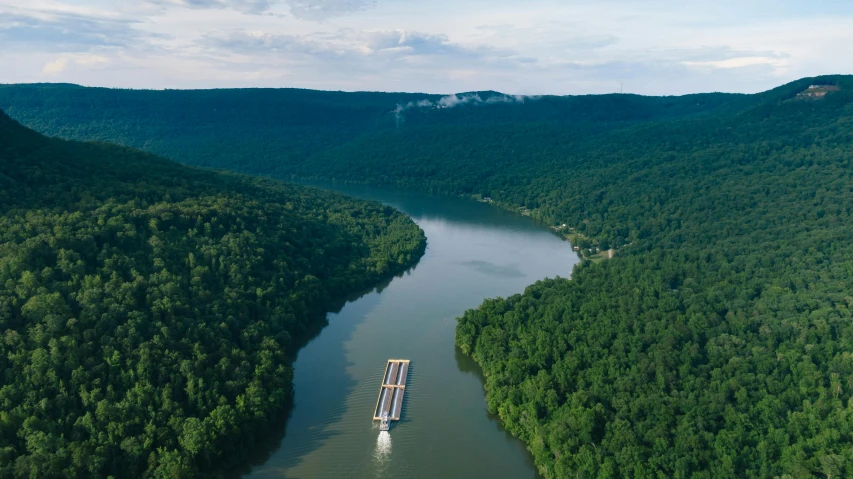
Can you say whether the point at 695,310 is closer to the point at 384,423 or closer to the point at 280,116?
the point at 384,423

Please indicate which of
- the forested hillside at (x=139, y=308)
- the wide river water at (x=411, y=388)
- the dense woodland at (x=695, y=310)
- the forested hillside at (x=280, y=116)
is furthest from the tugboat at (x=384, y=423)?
the forested hillside at (x=280, y=116)

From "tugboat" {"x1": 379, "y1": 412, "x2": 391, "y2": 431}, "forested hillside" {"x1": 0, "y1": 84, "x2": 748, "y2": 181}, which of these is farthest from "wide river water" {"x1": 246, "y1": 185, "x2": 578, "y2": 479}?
"forested hillside" {"x1": 0, "y1": 84, "x2": 748, "y2": 181}

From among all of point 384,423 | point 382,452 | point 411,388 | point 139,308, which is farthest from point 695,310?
point 139,308

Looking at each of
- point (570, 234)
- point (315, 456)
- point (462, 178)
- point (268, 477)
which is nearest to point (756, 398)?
point (315, 456)

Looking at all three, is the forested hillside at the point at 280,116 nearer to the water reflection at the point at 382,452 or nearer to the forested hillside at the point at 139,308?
the forested hillside at the point at 139,308

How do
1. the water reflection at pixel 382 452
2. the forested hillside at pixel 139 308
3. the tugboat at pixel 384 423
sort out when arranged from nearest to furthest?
the forested hillside at pixel 139 308
the water reflection at pixel 382 452
the tugboat at pixel 384 423

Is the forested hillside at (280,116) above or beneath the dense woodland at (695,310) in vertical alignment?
above
